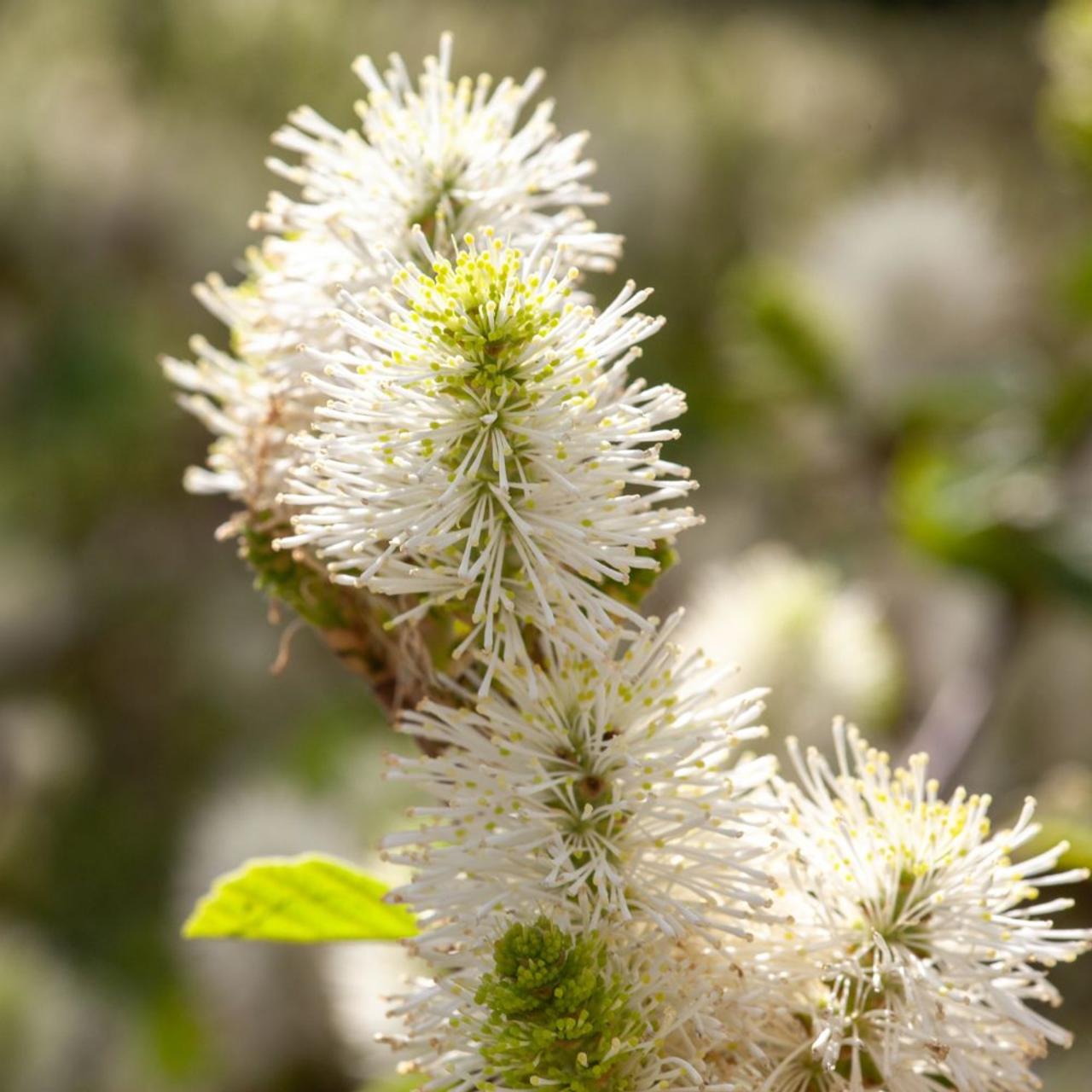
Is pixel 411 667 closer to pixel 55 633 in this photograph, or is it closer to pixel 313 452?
pixel 313 452

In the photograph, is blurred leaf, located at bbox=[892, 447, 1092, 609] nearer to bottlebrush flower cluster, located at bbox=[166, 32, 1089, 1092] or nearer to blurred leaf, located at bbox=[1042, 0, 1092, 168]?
blurred leaf, located at bbox=[1042, 0, 1092, 168]

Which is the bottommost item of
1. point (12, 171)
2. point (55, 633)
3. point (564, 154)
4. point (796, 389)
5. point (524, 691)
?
point (524, 691)

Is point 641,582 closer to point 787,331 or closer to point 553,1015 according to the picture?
point 553,1015

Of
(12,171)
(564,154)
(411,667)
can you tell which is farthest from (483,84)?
(12,171)

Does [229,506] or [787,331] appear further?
[229,506]

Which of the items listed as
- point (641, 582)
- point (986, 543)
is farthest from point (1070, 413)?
point (641, 582)

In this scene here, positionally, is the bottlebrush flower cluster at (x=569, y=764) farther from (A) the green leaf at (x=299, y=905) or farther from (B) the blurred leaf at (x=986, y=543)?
(B) the blurred leaf at (x=986, y=543)

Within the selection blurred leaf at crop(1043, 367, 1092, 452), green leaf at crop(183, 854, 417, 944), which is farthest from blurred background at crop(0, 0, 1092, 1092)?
green leaf at crop(183, 854, 417, 944)
